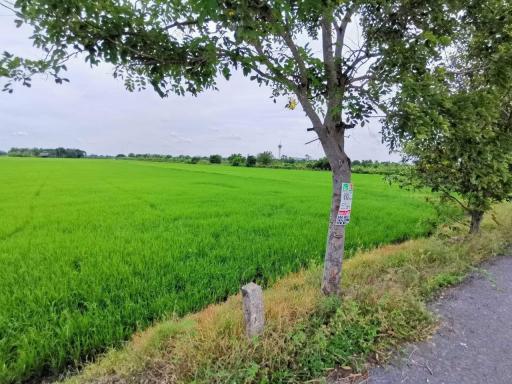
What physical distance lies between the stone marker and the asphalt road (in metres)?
0.98

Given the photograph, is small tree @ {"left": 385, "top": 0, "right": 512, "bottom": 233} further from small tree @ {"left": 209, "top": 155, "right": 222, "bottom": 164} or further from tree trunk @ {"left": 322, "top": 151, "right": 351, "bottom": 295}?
small tree @ {"left": 209, "top": 155, "right": 222, "bottom": 164}

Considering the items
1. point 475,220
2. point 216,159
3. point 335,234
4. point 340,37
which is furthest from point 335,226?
point 216,159

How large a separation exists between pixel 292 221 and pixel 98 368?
6.65 metres

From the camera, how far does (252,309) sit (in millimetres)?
2527

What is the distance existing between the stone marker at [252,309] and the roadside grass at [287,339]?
8 centimetres

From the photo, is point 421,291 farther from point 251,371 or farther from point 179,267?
point 179,267

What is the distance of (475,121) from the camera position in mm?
2744

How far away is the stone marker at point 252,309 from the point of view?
2.52m

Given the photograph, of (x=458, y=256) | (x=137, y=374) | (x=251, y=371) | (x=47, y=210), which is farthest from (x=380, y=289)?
(x=47, y=210)

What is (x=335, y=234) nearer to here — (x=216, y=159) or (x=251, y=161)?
(x=251, y=161)

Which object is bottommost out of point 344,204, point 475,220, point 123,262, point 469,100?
point 123,262

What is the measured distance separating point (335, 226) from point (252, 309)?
132cm

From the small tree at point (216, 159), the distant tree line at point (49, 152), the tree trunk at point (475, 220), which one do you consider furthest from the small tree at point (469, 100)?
the distant tree line at point (49, 152)

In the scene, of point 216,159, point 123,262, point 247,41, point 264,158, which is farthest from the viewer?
point 216,159
